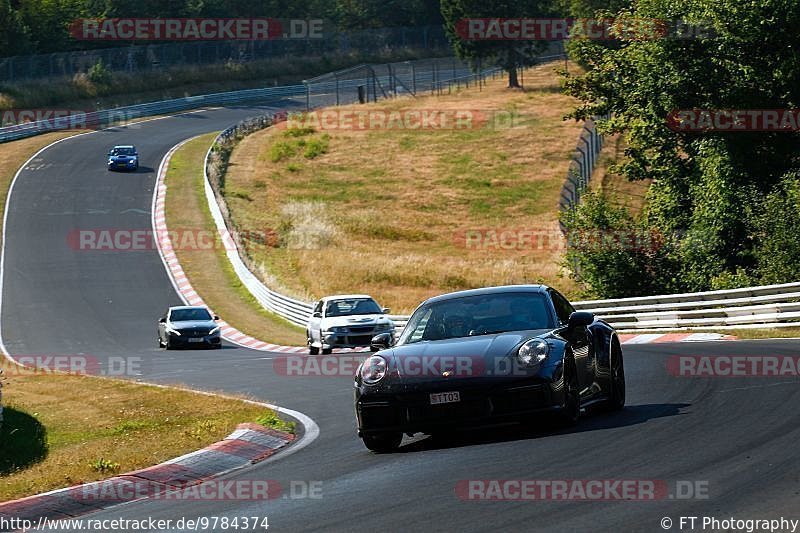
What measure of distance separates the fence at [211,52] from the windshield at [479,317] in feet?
256

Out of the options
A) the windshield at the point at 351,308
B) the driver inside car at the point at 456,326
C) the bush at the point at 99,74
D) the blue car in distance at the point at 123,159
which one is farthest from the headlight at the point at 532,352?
the bush at the point at 99,74

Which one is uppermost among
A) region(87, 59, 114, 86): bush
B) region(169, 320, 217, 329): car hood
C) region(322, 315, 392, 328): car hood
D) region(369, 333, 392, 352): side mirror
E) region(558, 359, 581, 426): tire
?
region(369, 333, 392, 352): side mirror

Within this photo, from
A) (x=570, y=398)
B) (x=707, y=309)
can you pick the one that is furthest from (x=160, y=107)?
(x=570, y=398)

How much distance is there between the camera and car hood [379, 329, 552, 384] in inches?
436

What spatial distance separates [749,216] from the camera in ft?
105

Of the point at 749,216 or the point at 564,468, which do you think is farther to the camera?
the point at 749,216

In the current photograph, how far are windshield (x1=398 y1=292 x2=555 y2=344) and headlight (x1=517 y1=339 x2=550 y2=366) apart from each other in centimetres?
68

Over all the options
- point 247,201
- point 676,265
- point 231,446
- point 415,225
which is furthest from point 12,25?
point 231,446

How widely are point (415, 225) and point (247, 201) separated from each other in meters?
9.16

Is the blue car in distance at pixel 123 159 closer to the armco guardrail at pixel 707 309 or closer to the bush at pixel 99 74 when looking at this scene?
Answer: the bush at pixel 99 74

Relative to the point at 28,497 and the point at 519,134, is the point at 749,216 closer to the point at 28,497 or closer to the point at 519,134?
the point at 28,497

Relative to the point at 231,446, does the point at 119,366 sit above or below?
below

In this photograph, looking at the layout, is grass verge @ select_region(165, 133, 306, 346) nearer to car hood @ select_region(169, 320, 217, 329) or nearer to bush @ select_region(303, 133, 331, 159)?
car hood @ select_region(169, 320, 217, 329)

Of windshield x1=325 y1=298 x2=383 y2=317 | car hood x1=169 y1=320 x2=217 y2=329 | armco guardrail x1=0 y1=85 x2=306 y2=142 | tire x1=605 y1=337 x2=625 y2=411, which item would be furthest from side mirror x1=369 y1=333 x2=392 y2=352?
armco guardrail x1=0 y1=85 x2=306 y2=142
